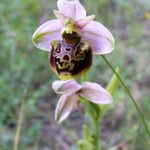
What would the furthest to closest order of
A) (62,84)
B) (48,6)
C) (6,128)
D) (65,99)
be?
(48,6) < (6,128) < (65,99) < (62,84)

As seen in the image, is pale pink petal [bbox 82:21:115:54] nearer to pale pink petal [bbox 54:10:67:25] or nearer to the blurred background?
pale pink petal [bbox 54:10:67:25]

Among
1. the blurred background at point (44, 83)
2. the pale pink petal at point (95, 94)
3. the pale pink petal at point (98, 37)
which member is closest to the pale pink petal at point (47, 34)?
the pale pink petal at point (98, 37)

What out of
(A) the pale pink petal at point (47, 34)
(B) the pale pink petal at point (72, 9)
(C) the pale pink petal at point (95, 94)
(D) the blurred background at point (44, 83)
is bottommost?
(D) the blurred background at point (44, 83)

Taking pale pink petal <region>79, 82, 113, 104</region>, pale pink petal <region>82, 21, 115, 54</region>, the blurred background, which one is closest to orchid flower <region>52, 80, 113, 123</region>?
pale pink petal <region>79, 82, 113, 104</region>

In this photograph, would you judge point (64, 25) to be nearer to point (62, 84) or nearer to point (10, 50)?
point (62, 84)

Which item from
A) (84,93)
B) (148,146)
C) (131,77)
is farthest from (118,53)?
(84,93)

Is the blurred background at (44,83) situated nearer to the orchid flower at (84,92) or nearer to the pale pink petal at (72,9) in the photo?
the orchid flower at (84,92)
